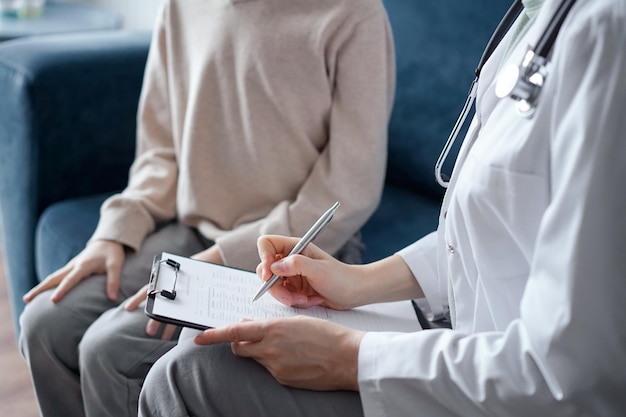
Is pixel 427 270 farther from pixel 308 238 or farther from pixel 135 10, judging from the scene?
pixel 135 10

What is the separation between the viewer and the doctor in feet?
2.25

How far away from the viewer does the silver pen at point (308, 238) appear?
0.95m

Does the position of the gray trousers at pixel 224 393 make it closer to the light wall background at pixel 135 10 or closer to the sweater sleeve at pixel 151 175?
the sweater sleeve at pixel 151 175

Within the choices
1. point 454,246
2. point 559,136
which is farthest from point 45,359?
point 559,136

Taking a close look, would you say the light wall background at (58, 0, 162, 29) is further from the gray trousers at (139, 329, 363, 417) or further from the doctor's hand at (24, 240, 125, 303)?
the gray trousers at (139, 329, 363, 417)

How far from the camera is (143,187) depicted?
145 centimetres

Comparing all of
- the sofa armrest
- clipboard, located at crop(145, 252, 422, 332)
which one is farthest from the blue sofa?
clipboard, located at crop(145, 252, 422, 332)

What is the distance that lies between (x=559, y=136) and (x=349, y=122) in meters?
0.59

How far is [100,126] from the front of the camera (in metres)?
1.70

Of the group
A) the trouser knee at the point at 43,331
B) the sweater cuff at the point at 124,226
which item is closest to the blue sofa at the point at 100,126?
the sweater cuff at the point at 124,226

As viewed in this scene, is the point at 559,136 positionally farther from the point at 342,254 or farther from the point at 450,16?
the point at 450,16

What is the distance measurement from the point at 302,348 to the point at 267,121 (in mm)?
561

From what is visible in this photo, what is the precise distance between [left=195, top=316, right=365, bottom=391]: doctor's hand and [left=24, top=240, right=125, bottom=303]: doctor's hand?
0.46m

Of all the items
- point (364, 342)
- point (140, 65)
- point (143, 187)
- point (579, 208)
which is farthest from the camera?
point (140, 65)
